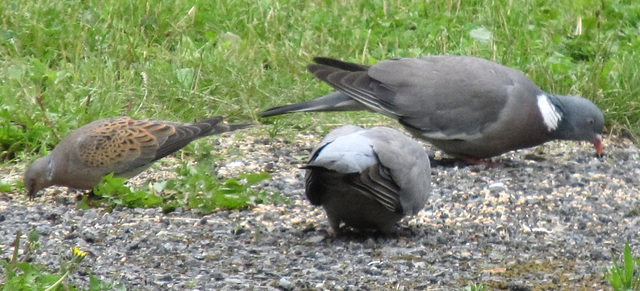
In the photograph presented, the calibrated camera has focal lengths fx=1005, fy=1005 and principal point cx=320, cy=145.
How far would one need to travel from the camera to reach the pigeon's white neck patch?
19.4 ft

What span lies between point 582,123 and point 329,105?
1.55 meters

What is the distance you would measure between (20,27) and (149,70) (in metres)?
1.11

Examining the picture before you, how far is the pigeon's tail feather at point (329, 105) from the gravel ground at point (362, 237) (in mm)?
440

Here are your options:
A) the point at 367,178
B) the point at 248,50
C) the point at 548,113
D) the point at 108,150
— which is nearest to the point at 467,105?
the point at 548,113

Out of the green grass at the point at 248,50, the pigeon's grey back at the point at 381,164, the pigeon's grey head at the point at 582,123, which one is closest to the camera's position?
the pigeon's grey back at the point at 381,164

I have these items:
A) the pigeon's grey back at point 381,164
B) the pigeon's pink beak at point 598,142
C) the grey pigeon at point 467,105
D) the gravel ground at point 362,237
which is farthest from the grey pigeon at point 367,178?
the pigeon's pink beak at point 598,142

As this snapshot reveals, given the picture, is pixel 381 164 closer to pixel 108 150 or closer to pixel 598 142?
pixel 108 150

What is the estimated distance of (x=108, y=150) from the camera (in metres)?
5.25

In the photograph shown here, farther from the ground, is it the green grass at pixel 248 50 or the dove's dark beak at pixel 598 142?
the green grass at pixel 248 50

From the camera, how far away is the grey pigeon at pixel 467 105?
5.90 m

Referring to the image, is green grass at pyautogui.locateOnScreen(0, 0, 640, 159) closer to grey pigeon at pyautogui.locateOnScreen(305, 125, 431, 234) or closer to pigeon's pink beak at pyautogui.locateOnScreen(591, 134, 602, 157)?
pigeon's pink beak at pyautogui.locateOnScreen(591, 134, 602, 157)

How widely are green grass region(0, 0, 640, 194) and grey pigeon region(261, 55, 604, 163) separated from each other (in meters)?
0.51

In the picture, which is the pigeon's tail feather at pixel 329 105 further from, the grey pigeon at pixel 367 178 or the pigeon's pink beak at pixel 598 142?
the grey pigeon at pixel 367 178

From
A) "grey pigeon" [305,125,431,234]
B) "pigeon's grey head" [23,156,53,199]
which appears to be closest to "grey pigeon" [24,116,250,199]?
"pigeon's grey head" [23,156,53,199]
